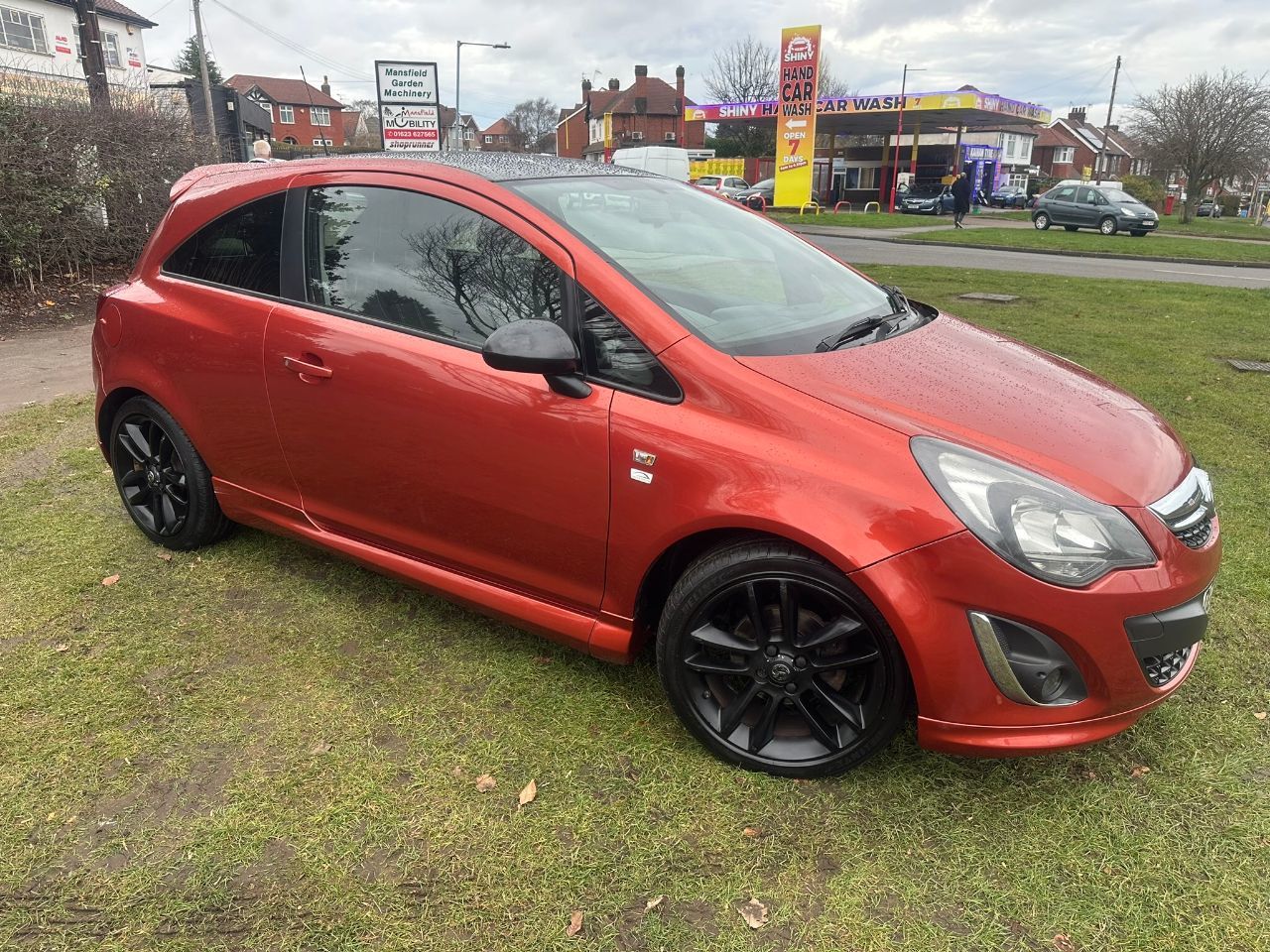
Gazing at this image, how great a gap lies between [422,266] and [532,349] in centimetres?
72

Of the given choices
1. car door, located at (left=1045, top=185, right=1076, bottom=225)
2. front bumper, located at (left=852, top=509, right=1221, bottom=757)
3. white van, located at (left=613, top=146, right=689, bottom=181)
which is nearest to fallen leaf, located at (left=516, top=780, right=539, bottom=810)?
front bumper, located at (left=852, top=509, right=1221, bottom=757)

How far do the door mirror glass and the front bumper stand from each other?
3.18 feet

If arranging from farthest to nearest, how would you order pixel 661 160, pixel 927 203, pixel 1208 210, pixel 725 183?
pixel 1208 210 < pixel 725 183 < pixel 927 203 < pixel 661 160

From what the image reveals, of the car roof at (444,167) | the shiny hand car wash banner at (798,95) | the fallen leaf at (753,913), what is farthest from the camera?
the shiny hand car wash banner at (798,95)

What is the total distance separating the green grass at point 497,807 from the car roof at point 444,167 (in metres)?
1.62

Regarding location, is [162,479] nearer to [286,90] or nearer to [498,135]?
[286,90]

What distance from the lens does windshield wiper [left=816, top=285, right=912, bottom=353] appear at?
2.66m

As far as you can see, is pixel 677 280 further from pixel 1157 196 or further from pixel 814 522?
pixel 1157 196

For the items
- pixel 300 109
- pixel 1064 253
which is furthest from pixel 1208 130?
pixel 300 109

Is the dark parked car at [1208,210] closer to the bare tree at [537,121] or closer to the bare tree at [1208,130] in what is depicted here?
the bare tree at [1208,130]

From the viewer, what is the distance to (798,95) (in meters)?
29.6

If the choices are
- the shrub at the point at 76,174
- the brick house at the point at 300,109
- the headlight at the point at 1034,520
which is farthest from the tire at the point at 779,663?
the brick house at the point at 300,109

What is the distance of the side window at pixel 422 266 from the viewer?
2635mm

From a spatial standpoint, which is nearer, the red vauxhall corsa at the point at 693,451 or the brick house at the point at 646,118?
the red vauxhall corsa at the point at 693,451
